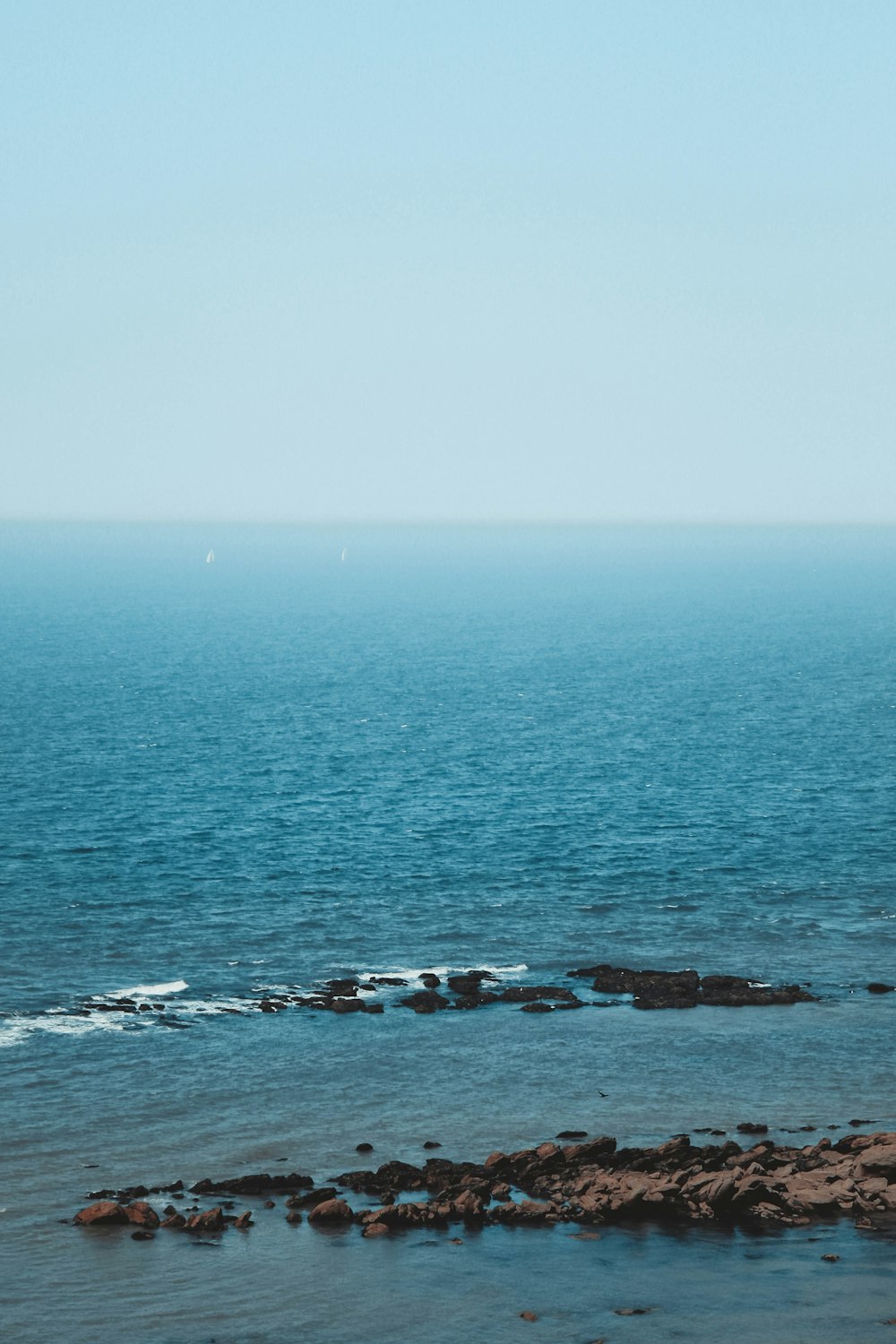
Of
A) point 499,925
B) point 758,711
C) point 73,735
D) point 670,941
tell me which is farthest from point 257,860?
point 758,711

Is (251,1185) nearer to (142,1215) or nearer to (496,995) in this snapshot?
(142,1215)

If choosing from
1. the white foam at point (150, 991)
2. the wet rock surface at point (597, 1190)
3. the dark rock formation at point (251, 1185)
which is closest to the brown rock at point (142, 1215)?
the wet rock surface at point (597, 1190)

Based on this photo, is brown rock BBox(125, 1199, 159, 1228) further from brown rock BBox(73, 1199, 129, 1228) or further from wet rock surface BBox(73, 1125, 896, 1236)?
brown rock BBox(73, 1199, 129, 1228)

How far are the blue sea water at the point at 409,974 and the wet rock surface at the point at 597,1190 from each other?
106 centimetres

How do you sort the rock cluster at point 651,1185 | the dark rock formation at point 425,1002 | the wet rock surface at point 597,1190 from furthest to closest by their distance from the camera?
the dark rock formation at point 425,1002, the rock cluster at point 651,1185, the wet rock surface at point 597,1190

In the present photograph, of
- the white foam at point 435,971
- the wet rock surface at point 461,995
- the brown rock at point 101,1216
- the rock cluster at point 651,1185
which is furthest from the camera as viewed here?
the white foam at point 435,971

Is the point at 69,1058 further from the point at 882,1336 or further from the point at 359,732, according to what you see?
the point at 359,732

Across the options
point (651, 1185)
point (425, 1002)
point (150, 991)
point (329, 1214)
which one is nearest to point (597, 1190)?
point (651, 1185)

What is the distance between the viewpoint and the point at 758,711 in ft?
554

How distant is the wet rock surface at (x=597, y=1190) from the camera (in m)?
53.8

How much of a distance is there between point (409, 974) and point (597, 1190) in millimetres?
26750

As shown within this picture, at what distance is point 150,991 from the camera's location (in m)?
77.0

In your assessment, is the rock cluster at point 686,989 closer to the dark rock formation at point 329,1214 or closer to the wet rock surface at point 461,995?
the wet rock surface at point 461,995

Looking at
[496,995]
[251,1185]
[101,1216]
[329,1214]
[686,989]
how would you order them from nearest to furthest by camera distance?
[101,1216] < [329,1214] < [251,1185] < [496,995] < [686,989]
